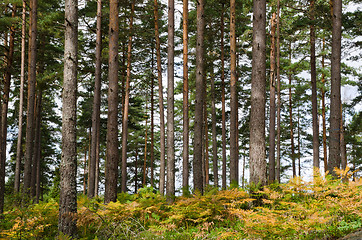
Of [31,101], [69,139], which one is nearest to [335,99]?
[69,139]

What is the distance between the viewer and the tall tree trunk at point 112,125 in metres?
8.27

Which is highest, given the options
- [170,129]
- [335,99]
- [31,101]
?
[31,101]

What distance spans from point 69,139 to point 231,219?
4081mm

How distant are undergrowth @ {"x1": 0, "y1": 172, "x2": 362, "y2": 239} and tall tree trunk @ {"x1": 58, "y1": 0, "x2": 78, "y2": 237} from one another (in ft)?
0.95

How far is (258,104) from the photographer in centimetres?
729

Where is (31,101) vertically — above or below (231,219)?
above

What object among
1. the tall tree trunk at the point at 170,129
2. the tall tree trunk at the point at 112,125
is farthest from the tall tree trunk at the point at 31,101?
the tall tree trunk at the point at 170,129

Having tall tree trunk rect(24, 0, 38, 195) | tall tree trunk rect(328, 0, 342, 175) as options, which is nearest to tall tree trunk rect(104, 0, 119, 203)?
tall tree trunk rect(24, 0, 38, 195)

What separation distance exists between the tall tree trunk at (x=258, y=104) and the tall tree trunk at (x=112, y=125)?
4.08 meters

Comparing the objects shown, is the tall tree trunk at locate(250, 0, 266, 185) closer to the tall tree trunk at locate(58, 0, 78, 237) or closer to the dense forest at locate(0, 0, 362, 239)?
the dense forest at locate(0, 0, 362, 239)

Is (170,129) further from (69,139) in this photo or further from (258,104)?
(69,139)

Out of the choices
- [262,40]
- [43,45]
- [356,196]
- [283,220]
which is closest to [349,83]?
[262,40]

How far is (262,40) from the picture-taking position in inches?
294

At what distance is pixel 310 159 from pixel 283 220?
30866 millimetres
